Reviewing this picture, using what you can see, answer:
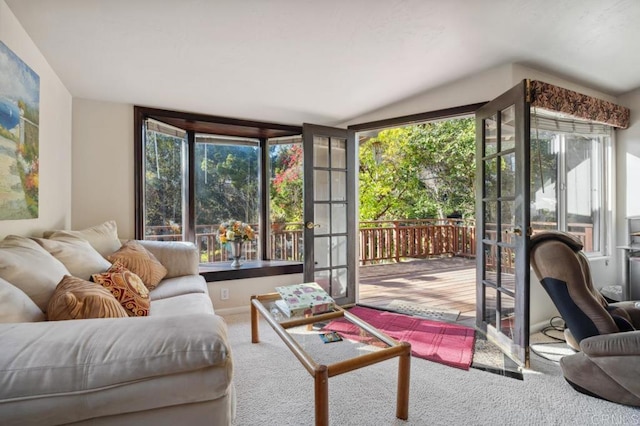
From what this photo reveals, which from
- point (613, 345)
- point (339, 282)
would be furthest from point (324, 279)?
point (613, 345)

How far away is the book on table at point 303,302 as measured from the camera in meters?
2.08

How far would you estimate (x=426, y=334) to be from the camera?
2.71 meters

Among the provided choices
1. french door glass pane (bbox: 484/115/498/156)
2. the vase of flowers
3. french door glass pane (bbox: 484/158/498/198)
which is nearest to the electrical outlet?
the vase of flowers

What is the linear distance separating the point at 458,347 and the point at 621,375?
0.96 metres

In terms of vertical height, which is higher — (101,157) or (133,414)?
(101,157)

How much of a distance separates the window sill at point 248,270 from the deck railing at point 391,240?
A: 0.20m

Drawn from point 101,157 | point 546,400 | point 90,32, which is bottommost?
point 546,400

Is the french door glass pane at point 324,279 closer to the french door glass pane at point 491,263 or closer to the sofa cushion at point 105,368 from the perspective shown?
the french door glass pane at point 491,263

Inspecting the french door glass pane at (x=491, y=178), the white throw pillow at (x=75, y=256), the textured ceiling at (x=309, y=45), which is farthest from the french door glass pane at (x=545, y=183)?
the white throw pillow at (x=75, y=256)

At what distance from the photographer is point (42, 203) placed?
211 centimetres

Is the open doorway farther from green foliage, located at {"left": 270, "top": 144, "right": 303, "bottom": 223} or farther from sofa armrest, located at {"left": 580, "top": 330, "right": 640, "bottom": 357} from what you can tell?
sofa armrest, located at {"left": 580, "top": 330, "right": 640, "bottom": 357}

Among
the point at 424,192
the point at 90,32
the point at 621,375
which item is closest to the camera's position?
the point at 621,375

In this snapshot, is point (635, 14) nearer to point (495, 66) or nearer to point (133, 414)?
point (495, 66)

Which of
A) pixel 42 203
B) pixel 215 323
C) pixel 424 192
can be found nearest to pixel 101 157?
pixel 42 203
